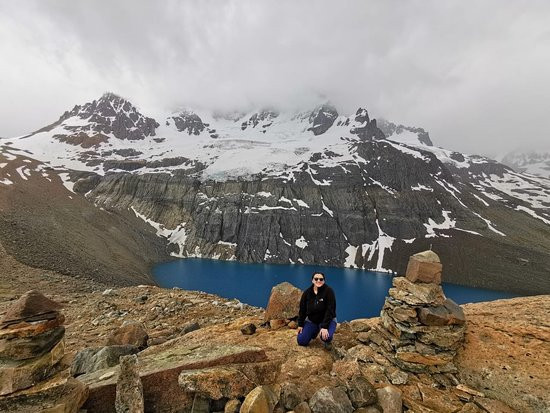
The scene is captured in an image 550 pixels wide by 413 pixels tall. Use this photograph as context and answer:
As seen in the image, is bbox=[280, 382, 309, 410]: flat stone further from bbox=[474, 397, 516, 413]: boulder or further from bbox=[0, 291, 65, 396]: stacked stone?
bbox=[0, 291, 65, 396]: stacked stone

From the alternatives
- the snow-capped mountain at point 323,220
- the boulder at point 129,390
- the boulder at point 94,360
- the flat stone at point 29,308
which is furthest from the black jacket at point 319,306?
the snow-capped mountain at point 323,220

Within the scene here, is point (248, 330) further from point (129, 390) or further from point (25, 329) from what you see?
point (25, 329)

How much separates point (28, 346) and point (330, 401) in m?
6.78

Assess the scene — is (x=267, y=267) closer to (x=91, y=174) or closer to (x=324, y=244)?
(x=324, y=244)

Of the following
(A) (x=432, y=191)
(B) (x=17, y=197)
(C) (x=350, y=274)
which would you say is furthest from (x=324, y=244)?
(B) (x=17, y=197)

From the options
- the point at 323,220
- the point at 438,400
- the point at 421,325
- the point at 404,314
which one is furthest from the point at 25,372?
the point at 323,220

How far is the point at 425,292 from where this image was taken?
9.74 metres

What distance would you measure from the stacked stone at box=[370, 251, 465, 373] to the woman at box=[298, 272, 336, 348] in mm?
1694

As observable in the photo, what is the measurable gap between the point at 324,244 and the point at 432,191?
85.5m

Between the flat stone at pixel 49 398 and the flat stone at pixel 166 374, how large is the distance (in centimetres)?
48

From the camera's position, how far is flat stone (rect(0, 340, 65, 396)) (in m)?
6.15

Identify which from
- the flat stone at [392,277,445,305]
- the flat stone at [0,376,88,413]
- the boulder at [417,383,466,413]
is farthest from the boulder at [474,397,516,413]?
the flat stone at [0,376,88,413]

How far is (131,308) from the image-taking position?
63.2 feet

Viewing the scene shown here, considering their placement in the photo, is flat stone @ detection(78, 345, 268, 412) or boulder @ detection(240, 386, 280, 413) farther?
flat stone @ detection(78, 345, 268, 412)
